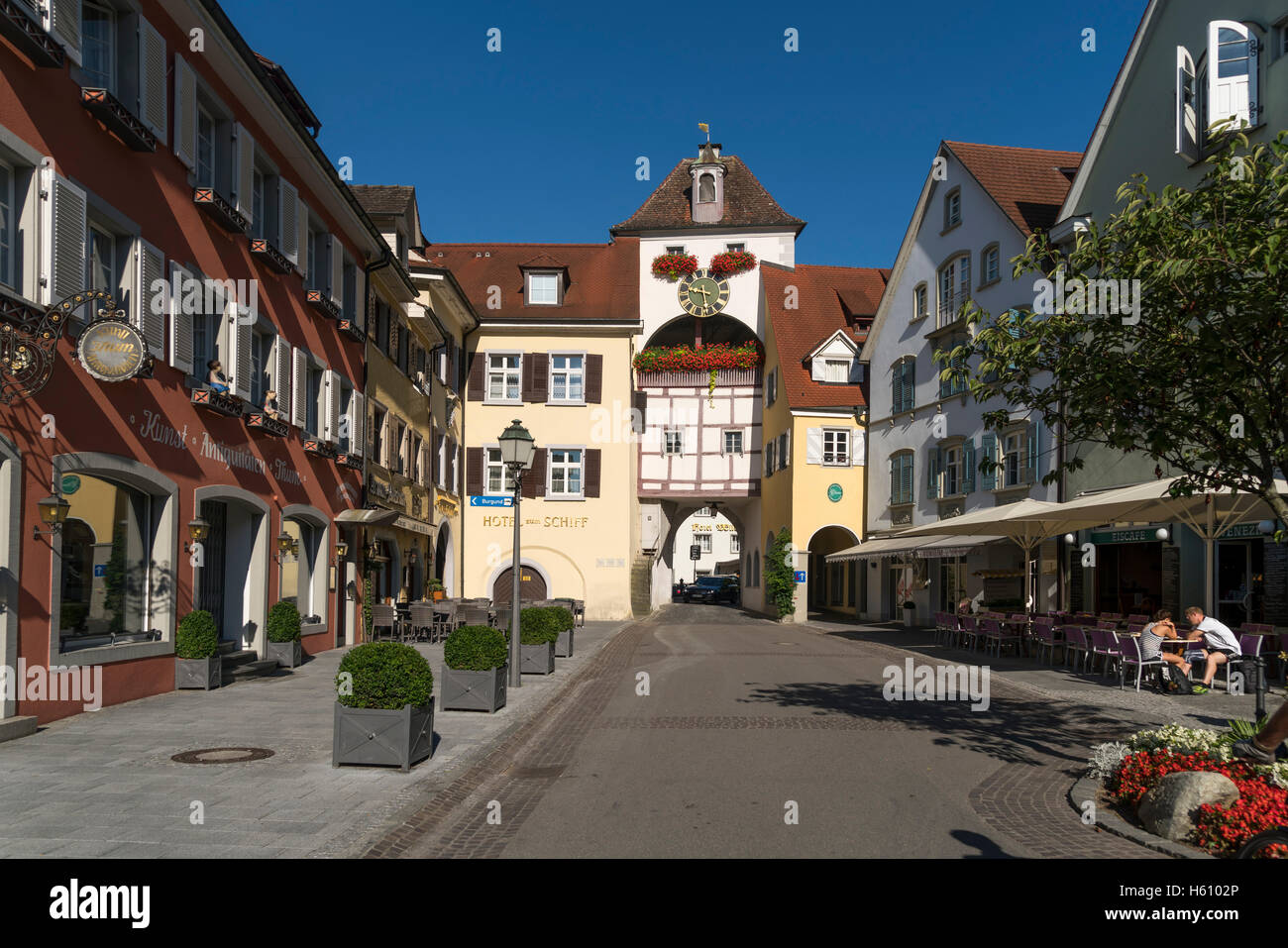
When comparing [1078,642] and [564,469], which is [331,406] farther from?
[564,469]

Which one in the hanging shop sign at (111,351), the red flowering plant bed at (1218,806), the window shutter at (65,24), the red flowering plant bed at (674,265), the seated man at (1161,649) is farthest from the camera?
the red flowering plant bed at (674,265)

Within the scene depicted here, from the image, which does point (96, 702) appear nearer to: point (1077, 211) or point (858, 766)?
point (858, 766)

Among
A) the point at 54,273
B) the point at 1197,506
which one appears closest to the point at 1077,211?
the point at 1197,506

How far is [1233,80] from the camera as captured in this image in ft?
68.5

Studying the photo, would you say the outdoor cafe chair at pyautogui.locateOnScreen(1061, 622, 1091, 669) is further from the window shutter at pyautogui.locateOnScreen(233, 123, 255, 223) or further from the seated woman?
the window shutter at pyautogui.locateOnScreen(233, 123, 255, 223)

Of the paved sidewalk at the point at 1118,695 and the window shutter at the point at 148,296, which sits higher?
the window shutter at the point at 148,296

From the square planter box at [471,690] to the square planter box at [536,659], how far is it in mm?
4344

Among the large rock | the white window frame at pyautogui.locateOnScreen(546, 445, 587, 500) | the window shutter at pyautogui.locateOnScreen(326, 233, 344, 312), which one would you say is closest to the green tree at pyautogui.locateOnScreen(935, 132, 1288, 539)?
the large rock

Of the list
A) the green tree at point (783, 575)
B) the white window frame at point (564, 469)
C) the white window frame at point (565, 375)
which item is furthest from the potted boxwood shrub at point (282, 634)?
the green tree at point (783, 575)

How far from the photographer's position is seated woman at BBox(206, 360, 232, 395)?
15.7 meters

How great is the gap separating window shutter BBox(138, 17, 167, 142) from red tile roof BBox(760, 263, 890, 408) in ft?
→ 93.0

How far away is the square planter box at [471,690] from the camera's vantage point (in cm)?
1328

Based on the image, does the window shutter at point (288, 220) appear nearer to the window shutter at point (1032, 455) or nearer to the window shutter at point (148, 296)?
the window shutter at point (148, 296)

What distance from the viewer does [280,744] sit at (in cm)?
1037
